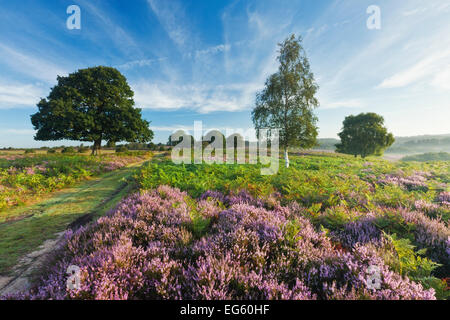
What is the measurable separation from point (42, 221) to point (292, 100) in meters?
19.5

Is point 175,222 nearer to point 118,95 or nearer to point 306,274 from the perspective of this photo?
point 306,274

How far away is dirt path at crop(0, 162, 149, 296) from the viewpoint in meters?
2.68

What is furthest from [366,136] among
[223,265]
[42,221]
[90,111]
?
[90,111]

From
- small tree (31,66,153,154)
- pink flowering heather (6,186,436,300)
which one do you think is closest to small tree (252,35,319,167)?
pink flowering heather (6,186,436,300)

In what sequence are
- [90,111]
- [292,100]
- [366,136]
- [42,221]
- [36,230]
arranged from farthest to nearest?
[366,136]
[90,111]
[292,100]
[42,221]
[36,230]

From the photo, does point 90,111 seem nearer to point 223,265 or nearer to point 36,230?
point 36,230

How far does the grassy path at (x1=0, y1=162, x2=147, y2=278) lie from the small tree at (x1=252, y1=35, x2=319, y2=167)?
15825 mm

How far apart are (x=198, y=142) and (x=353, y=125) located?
38.9 meters

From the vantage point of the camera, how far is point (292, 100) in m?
17.5

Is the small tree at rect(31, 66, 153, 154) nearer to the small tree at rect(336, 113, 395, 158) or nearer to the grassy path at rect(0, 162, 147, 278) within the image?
the grassy path at rect(0, 162, 147, 278)

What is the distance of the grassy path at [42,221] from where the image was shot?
3.27m

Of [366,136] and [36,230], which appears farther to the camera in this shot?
[366,136]

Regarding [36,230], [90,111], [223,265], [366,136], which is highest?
[90,111]
